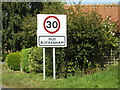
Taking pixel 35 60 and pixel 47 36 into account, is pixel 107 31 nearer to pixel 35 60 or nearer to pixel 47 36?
pixel 47 36

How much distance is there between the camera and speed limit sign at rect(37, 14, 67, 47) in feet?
41.7

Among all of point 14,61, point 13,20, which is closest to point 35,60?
point 14,61

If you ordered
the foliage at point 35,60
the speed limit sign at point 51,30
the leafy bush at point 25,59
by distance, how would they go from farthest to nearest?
1. the leafy bush at point 25,59
2. the foliage at point 35,60
3. the speed limit sign at point 51,30

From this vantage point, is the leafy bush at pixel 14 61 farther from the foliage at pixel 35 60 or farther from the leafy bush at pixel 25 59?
the foliage at pixel 35 60

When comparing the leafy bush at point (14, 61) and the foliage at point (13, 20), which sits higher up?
the foliage at point (13, 20)

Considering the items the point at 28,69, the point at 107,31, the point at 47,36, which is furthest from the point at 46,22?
the point at 28,69

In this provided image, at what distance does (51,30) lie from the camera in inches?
502

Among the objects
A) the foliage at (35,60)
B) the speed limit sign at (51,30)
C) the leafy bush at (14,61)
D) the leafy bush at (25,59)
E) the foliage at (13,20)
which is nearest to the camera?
the speed limit sign at (51,30)

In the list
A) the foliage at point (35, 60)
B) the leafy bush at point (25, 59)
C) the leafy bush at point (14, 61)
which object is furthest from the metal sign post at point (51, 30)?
the leafy bush at point (14, 61)

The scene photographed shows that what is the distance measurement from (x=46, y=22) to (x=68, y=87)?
11.9 feet

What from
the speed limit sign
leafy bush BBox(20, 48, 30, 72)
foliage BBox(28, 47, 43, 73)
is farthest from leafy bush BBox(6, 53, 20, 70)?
the speed limit sign

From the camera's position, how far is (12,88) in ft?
38.3

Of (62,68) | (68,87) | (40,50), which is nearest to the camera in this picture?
(68,87)

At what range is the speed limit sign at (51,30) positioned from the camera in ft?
41.7
